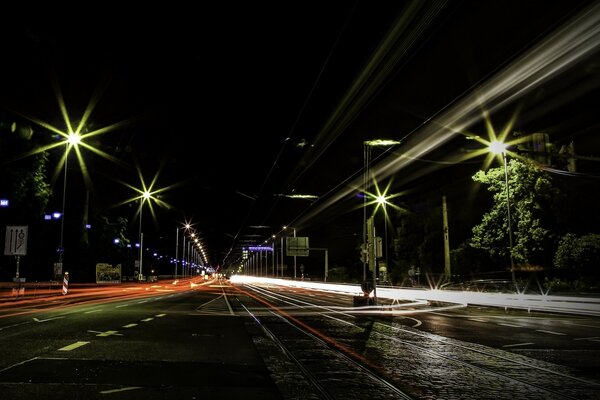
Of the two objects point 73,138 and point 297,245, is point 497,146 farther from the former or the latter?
point 297,245

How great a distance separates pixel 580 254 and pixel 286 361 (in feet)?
84.2

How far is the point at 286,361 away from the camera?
9.63m

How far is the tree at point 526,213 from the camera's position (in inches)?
1297

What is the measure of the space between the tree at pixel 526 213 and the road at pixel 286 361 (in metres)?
17.7

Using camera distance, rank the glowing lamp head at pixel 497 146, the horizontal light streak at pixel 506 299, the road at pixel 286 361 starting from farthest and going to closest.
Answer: the glowing lamp head at pixel 497 146 < the horizontal light streak at pixel 506 299 < the road at pixel 286 361

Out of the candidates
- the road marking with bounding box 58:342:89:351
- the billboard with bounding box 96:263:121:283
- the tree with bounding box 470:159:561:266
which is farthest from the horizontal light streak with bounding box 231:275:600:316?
the billboard with bounding box 96:263:121:283

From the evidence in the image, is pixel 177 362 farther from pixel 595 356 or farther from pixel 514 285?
pixel 514 285

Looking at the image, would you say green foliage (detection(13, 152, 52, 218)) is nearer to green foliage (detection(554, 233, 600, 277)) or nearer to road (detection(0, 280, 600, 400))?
road (detection(0, 280, 600, 400))

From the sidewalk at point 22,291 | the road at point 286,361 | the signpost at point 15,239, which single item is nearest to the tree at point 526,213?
the road at point 286,361

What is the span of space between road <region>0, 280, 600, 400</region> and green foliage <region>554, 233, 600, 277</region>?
15625 millimetres

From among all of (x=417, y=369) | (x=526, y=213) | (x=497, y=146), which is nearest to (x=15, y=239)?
(x=497, y=146)

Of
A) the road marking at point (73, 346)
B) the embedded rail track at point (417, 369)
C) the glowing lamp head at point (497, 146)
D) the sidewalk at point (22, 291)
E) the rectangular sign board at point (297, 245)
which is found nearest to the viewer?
the embedded rail track at point (417, 369)

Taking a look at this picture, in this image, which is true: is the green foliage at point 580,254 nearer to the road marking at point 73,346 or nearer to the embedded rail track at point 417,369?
the embedded rail track at point 417,369

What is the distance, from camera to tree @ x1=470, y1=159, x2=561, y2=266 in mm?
32938
